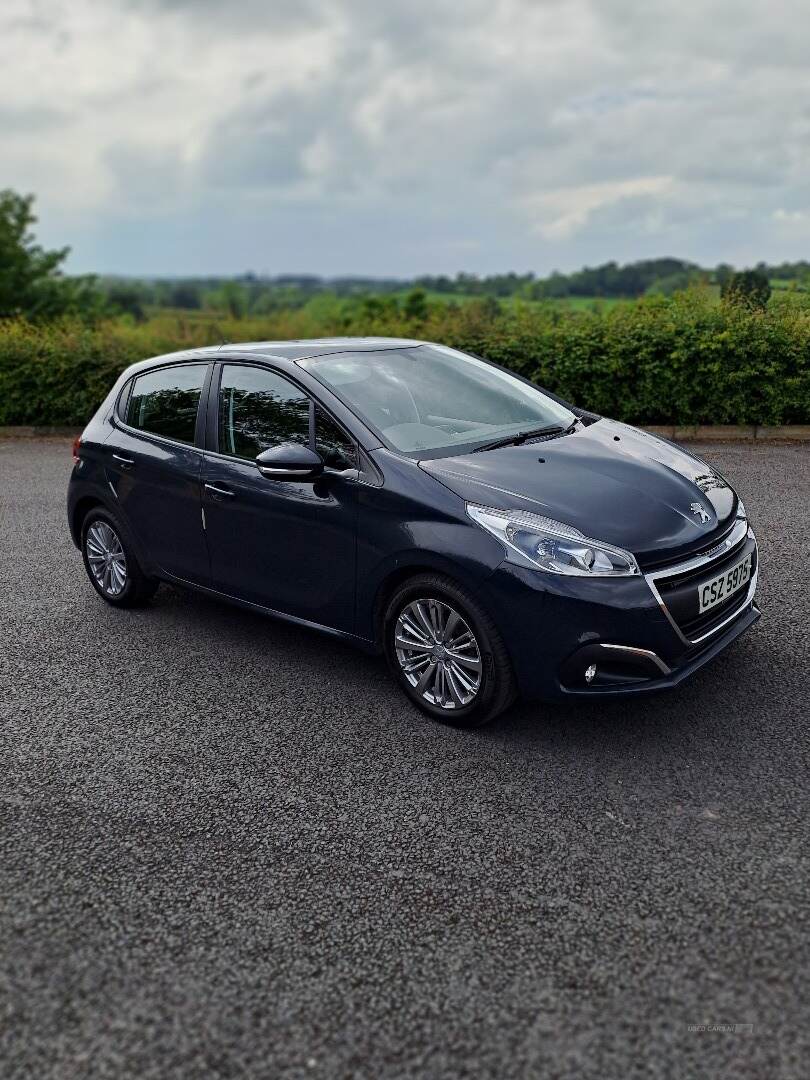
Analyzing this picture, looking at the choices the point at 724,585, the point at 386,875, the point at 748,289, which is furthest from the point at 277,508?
the point at 748,289

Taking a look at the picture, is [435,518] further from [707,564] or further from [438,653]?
[707,564]

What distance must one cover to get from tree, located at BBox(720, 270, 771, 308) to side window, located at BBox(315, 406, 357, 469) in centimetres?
814

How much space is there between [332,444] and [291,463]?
0.28 metres

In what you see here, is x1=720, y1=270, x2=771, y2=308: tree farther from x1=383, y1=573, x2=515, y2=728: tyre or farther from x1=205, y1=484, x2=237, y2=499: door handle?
x1=383, y1=573, x2=515, y2=728: tyre

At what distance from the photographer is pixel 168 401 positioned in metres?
5.51

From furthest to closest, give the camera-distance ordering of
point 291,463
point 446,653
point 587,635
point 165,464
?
1. point 165,464
2. point 291,463
3. point 446,653
4. point 587,635

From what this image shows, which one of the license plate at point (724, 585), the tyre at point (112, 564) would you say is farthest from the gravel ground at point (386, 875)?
the tyre at point (112, 564)

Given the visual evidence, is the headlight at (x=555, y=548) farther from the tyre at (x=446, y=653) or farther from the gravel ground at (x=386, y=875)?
the gravel ground at (x=386, y=875)

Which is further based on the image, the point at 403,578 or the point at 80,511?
the point at 80,511

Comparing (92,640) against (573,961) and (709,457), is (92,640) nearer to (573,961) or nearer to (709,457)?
(573,961)

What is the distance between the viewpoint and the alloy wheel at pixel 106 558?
5.92 metres

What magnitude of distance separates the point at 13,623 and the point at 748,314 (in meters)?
8.81

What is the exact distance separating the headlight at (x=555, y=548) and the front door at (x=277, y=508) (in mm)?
815

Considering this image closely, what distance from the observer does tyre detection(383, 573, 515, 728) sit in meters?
3.93
